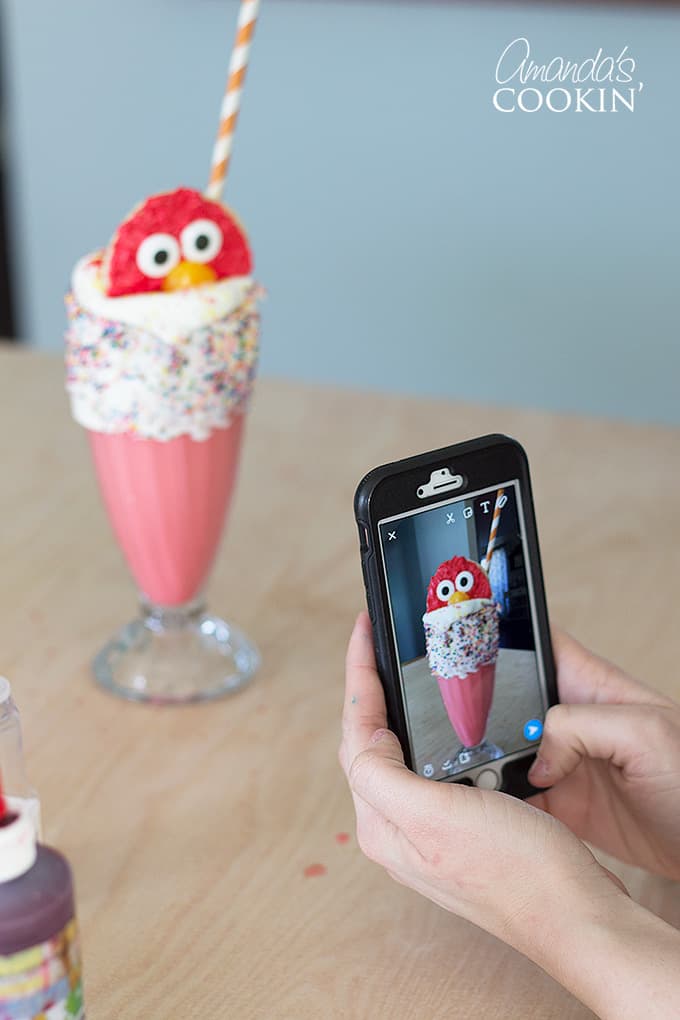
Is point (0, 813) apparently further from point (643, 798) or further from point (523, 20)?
point (523, 20)

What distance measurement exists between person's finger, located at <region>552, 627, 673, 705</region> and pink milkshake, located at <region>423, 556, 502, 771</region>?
0.17ft

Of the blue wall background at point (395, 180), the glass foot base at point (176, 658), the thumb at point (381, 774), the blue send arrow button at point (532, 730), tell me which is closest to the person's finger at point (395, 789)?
the thumb at point (381, 774)

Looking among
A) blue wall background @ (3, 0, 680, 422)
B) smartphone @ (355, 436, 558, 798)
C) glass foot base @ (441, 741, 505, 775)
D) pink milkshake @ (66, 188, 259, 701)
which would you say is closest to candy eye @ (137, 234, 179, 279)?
pink milkshake @ (66, 188, 259, 701)

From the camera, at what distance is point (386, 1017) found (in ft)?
2.09

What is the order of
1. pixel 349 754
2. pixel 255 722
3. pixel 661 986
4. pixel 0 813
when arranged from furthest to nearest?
1. pixel 255 722
2. pixel 349 754
3. pixel 661 986
4. pixel 0 813

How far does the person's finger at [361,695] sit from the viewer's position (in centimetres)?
68

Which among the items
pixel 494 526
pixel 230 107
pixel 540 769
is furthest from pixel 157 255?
pixel 540 769

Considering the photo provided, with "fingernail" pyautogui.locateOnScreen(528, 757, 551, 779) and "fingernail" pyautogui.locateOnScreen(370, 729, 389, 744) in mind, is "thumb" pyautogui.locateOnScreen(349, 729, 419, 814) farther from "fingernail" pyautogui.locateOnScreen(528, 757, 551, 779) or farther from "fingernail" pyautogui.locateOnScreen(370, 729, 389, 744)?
"fingernail" pyautogui.locateOnScreen(528, 757, 551, 779)

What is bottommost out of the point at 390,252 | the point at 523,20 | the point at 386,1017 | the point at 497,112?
the point at 386,1017

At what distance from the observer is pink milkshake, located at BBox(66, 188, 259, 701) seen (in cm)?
83

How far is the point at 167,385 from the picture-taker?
0.84 m

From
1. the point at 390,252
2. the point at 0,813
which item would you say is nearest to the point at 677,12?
the point at 390,252

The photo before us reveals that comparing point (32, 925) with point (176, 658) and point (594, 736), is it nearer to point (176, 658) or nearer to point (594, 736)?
point (594, 736)

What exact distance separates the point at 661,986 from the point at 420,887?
0.13 metres
